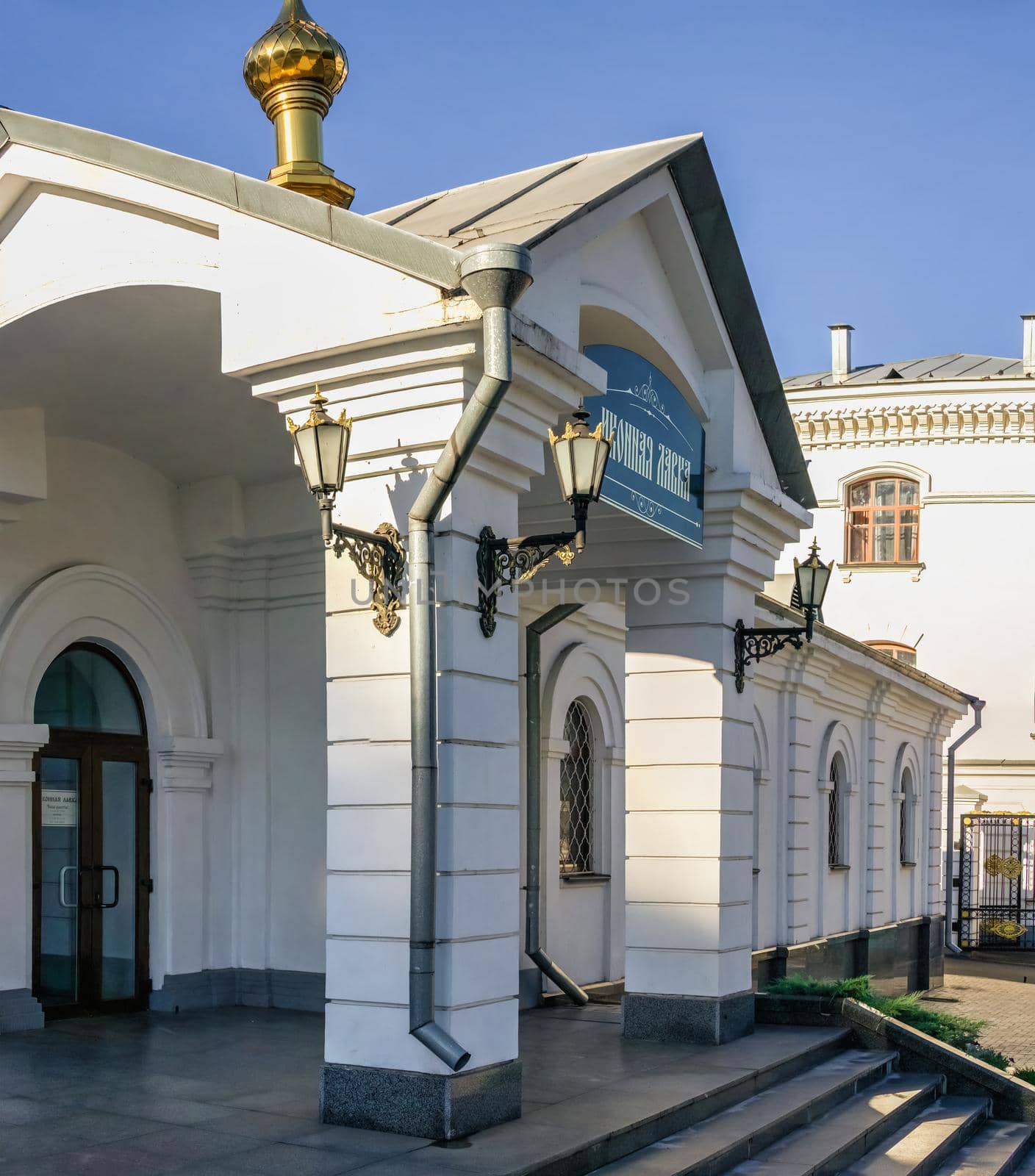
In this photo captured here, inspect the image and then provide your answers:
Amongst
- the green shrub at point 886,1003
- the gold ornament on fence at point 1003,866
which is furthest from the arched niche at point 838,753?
the gold ornament on fence at point 1003,866

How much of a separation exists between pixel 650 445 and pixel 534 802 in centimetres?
410

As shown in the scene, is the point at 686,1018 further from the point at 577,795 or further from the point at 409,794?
the point at 577,795

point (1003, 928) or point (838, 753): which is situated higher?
point (838, 753)

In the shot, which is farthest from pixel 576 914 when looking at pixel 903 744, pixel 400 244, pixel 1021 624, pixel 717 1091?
pixel 1021 624

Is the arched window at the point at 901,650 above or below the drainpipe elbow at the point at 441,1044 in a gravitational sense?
above

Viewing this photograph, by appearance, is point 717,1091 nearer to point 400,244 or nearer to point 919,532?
point 400,244

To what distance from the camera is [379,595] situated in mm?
6379

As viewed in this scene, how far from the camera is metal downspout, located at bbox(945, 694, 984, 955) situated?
2583 cm

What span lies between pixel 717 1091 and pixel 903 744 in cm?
1366

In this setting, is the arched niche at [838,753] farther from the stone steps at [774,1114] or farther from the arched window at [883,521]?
the arched window at [883,521]

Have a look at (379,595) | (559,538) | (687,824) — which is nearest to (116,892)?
(687,824)

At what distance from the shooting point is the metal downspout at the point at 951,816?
25.8 meters

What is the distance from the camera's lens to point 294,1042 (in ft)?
28.7

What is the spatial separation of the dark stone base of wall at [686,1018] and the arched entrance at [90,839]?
3.42 meters
